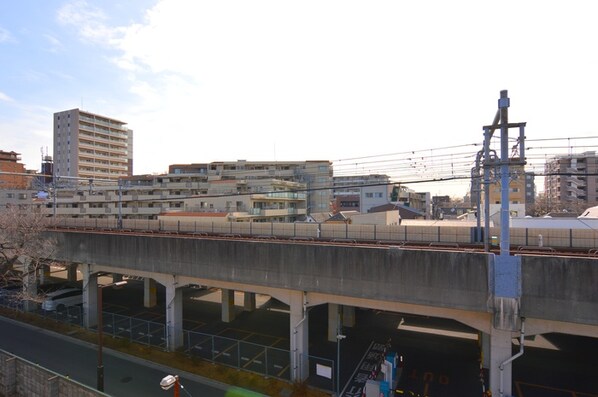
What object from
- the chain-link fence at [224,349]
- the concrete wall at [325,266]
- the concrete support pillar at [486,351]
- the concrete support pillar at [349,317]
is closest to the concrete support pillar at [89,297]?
the chain-link fence at [224,349]

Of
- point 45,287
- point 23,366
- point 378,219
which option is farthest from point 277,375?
point 45,287

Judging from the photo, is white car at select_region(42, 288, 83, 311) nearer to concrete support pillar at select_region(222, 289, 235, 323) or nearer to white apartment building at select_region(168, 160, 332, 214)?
concrete support pillar at select_region(222, 289, 235, 323)

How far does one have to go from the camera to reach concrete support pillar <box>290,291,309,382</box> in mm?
16703

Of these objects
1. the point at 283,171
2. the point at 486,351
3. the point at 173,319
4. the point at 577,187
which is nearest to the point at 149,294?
the point at 173,319

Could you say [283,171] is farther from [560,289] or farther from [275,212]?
[560,289]

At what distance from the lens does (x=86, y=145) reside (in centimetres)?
8519

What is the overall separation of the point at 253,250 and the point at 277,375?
6.13m

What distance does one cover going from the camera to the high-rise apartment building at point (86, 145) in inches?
3297

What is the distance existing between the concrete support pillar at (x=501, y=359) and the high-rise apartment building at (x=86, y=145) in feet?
293

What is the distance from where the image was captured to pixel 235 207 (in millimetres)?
49688

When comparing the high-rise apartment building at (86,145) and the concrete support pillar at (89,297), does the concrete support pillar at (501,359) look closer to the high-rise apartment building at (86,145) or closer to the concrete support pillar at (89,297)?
the concrete support pillar at (89,297)

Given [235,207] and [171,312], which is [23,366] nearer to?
[171,312]

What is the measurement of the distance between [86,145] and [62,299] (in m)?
68.1

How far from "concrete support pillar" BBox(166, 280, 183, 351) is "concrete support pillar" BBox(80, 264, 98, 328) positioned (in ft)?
25.0
